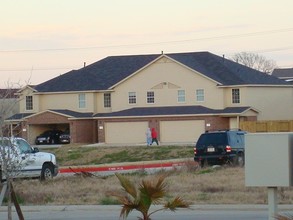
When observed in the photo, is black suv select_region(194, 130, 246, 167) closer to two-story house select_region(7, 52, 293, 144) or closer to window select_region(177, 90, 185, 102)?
two-story house select_region(7, 52, 293, 144)

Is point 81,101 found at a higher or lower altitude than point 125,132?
higher

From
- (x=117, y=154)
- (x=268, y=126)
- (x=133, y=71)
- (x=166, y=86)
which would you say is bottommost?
(x=117, y=154)

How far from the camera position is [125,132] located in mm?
70062

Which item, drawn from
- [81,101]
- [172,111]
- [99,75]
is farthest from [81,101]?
[172,111]

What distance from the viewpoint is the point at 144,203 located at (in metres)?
11.9

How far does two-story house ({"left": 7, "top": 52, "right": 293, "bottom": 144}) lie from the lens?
225 ft

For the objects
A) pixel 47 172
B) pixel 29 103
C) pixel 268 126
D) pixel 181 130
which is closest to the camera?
pixel 47 172

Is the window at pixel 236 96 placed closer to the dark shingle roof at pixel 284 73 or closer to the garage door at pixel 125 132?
the garage door at pixel 125 132

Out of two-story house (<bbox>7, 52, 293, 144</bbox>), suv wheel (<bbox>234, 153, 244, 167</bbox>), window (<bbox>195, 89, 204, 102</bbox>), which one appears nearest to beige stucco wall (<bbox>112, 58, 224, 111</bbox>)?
two-story house (<bbox>7, 52, 293, 144</bbox>)

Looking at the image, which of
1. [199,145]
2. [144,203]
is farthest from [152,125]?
[144,203]

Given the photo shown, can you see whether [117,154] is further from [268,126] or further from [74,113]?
[74,113]

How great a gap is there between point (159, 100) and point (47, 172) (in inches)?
1573

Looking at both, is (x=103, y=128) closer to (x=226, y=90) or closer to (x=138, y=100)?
(x=138, y=100)

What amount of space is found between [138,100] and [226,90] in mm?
7617
